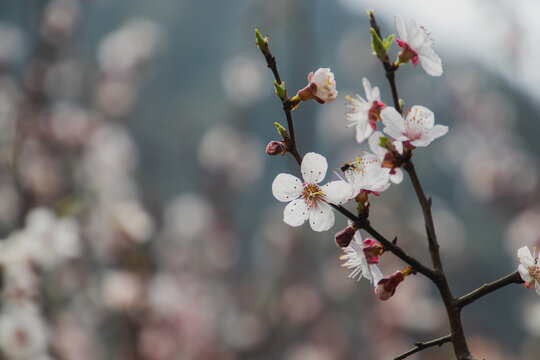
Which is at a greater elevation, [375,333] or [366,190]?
[375,333]

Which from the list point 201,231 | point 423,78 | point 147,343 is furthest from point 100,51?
point 423,78

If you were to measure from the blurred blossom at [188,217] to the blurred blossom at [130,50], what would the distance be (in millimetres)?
1372

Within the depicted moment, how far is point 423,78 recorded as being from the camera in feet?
16.0

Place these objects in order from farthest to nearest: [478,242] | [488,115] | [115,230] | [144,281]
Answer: [478,242] → [488,115] → [144,281] → [115,230]

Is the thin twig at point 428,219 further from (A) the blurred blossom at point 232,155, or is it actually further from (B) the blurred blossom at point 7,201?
(A) the blurred blossom at point 232,155

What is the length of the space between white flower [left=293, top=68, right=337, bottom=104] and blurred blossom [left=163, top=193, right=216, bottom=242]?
3.63 metres

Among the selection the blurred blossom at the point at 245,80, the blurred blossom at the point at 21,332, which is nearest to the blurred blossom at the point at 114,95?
the blurred blossom at the point at 245,80

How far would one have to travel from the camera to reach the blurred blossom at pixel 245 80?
453 cm

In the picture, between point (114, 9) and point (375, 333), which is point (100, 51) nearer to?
point (114, 9)

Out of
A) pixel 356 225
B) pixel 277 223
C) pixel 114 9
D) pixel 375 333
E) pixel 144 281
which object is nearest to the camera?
pixel 356 225

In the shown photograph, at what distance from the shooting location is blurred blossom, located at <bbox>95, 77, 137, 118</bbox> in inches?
164

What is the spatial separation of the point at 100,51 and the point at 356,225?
14.2 ft

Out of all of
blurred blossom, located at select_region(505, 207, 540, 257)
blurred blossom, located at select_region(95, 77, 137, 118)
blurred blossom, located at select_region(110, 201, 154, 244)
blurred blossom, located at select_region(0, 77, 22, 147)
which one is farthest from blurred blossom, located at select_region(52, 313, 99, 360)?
blurred blossom, located at select_region(505, 207, 540, 257)

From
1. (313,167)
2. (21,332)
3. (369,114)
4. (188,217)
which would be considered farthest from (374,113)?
(188,217)
